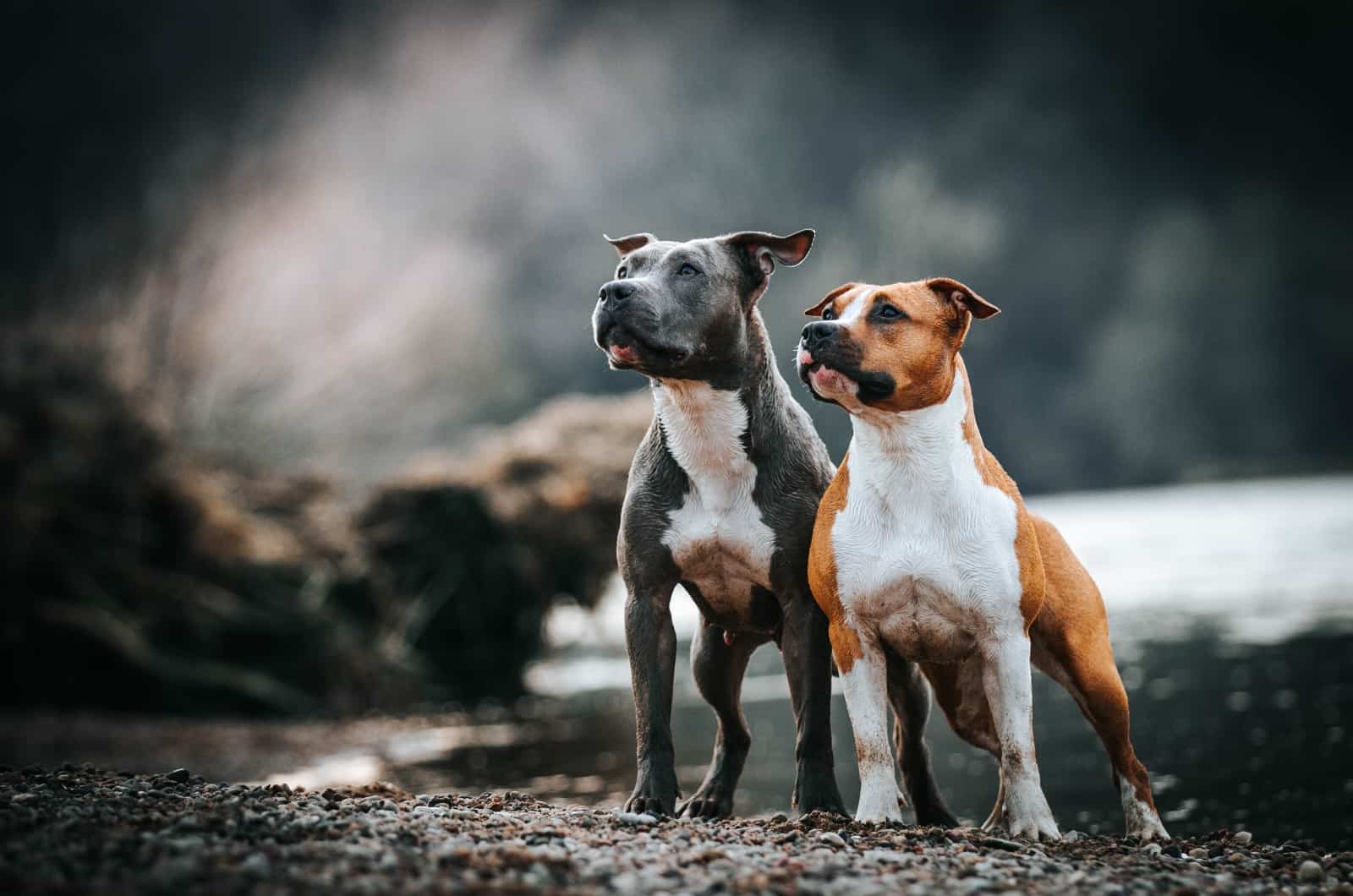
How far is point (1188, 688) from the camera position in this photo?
51.0 ft

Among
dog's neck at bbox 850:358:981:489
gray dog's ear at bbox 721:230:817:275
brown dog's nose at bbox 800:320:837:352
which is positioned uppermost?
gray dog's ear at bbox 721:230:817:275

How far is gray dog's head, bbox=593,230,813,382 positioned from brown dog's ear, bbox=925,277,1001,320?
1.09m

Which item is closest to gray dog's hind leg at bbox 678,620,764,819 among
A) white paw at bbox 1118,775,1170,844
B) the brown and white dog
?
the brown and white dog

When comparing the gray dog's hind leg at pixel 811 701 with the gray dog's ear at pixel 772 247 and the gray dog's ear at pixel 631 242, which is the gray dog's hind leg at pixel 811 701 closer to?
the gray dog's ear at pixel 772 247

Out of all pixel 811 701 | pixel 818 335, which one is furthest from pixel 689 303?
pixel 811 701

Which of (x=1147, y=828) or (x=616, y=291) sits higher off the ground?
(x=616, y=291)

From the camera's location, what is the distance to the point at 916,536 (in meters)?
7.04

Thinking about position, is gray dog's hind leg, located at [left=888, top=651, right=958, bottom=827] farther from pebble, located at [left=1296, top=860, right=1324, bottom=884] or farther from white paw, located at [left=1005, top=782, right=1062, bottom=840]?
pebble, located at [left=1296, top=860, right=1324, bottom=884]

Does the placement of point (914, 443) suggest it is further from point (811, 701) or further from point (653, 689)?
point (653, 689)

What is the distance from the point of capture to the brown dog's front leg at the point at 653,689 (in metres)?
7.62

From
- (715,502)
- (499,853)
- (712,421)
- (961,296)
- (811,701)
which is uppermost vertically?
(961,296)

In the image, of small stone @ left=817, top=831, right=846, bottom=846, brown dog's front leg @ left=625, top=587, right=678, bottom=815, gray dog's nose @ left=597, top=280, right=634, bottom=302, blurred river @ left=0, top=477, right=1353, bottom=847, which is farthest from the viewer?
blurred river @ left=0, top=477, right=1353, bottom=847

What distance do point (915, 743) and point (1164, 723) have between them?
20.7ft

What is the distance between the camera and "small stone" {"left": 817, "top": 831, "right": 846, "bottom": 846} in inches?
252
